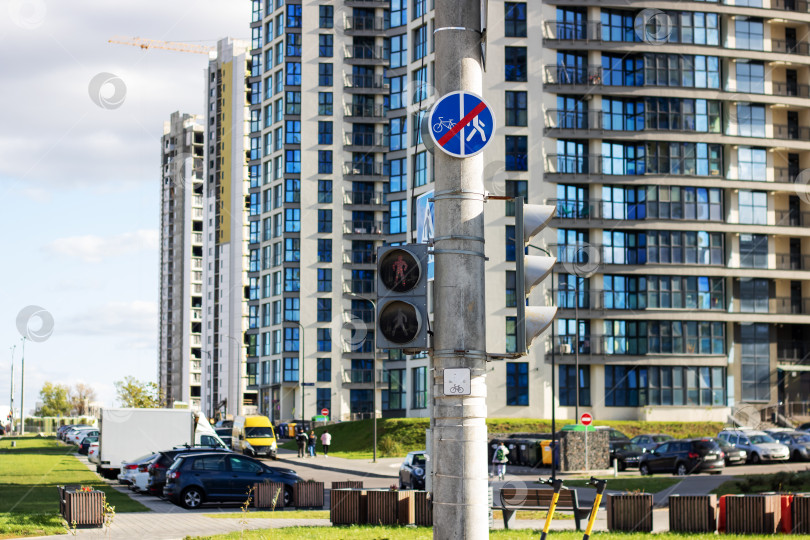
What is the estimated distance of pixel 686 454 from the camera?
136 feet

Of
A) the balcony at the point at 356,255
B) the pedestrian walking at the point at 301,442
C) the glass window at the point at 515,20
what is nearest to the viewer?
the pedestrian walking at the point at 301,442

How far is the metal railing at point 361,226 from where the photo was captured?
93.4m

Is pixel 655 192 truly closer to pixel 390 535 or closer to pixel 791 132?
pixel 791 132

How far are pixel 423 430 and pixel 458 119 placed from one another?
5764 cm

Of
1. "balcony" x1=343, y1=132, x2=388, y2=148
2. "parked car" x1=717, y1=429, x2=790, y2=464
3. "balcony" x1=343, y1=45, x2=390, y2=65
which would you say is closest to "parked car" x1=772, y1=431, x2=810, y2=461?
"parked car" x1=717, y1=429, x2=790, y2=464

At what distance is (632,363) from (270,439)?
Answer: 82.5ft

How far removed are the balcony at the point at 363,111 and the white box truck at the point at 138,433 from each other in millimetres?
58141

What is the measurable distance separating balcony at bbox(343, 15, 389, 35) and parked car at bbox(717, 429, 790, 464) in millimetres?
57274

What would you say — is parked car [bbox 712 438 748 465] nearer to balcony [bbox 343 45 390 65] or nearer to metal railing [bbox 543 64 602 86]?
metal railing [bbox 543 64 602 86]

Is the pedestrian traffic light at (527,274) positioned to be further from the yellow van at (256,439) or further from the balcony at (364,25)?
the balcony at (364,25)

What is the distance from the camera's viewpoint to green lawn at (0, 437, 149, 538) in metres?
20.0

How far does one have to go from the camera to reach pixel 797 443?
47.5 meters

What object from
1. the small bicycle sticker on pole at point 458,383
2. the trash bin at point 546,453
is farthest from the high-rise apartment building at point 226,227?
the small bicycle sticker on pole at point 458,383

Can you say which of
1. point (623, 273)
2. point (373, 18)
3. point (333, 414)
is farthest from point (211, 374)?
point (623, 273)
